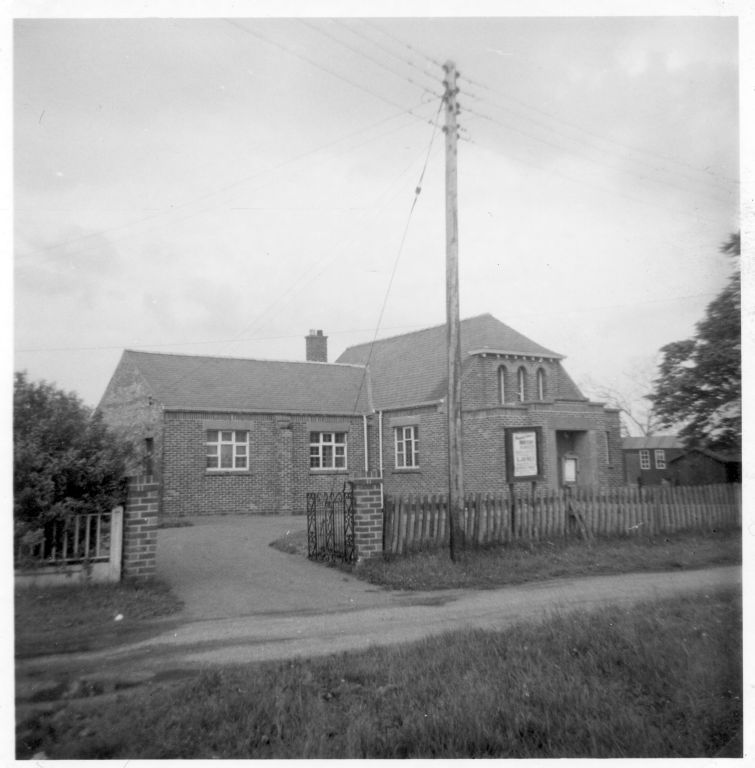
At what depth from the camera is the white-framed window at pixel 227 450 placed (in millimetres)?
24047

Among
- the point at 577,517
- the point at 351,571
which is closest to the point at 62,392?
the point at 351,571

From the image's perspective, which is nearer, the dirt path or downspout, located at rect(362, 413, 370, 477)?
the dirt path

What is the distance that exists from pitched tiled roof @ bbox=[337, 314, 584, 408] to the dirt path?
17542 mm

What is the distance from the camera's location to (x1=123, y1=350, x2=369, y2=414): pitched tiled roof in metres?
24.4

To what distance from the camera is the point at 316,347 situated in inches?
1345

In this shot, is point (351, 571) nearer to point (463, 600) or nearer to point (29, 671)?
point (463, 600)

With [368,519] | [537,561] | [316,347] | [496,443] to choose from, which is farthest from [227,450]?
[537,561]

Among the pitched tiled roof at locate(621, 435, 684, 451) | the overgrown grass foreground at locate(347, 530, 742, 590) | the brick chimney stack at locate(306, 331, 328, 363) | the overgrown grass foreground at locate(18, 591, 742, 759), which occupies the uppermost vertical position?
the brick chimney stack at locate(306, 331, 328, 363)

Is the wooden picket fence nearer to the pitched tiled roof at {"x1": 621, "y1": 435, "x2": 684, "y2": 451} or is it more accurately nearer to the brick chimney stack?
the brick chimney stack

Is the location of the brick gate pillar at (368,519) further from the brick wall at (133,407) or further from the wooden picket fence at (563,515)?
the brick wall at (133,407)

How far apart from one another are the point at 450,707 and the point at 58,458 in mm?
5787

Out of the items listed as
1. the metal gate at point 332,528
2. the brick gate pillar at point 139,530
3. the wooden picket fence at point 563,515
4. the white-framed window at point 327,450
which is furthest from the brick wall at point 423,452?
the brick gate pillar at point 139,530

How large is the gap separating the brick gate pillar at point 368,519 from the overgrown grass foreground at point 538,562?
0.70 ft

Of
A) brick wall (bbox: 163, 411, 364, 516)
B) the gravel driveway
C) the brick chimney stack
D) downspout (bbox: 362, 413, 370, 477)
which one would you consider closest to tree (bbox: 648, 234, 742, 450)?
the gravel driveway
